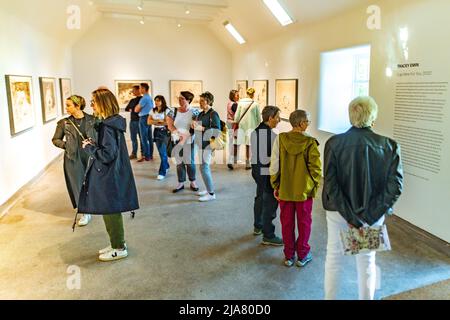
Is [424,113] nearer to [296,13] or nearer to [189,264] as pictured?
[189,264]

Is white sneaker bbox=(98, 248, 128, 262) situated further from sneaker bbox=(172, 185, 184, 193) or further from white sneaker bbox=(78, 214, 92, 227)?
sneaker bbox=(172, 185, 184, 193)

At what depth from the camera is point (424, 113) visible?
370 cm

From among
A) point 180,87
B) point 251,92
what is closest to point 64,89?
point 180,87

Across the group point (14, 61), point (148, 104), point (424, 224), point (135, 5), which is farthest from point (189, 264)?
point (135, 5)

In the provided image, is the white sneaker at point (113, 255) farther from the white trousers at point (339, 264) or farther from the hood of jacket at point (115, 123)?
the white trousers at point (339, 264)

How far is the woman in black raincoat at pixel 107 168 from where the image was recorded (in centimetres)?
309

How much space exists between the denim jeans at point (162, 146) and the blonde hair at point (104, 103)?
10.7ft

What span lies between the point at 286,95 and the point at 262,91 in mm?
1655

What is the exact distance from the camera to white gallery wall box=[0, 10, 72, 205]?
4.93m

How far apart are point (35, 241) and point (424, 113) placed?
170 inches

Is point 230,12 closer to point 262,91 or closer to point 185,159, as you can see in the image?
point 262,91

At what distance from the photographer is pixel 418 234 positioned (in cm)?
384

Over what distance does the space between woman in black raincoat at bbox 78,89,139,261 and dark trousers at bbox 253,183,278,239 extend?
4.14ft

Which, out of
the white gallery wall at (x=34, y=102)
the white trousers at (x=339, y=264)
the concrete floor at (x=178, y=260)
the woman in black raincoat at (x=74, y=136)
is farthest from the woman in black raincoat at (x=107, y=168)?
the white gallery wall at (x=34, y=102)
